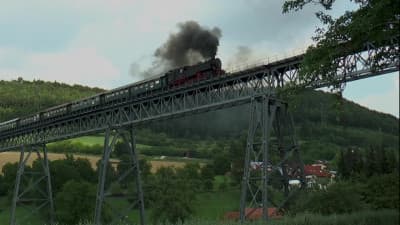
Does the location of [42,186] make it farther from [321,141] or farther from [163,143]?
[321,141]

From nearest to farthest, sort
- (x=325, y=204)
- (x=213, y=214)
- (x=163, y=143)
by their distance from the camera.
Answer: (x=325, y=204), (x=213, y=214), (x=163, y=143)

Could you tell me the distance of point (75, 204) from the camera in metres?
55.2

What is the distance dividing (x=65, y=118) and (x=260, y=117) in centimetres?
1825

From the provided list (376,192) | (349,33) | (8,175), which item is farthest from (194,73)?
(8,175)

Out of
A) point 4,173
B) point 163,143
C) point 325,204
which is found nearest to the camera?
point 325,204

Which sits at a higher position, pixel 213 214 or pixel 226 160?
pixel 226 160

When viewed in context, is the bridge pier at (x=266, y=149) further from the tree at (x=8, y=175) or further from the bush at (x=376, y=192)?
the tree at (x=8, y=175)

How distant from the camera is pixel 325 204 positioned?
34094mm

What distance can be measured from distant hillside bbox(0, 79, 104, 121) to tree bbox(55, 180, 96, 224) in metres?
11.3

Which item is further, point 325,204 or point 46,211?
point 46,211

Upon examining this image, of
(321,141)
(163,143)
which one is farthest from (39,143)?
(163,143)

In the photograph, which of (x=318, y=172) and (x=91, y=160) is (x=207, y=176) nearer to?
(x=91, y=160)

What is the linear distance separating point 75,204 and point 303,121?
38.3 m

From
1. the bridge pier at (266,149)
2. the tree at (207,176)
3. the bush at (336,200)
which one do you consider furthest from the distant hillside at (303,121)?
the tree at (207,176)
